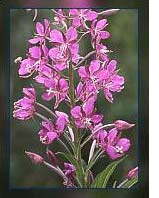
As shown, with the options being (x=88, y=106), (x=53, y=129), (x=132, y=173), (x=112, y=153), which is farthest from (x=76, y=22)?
(x=132, y=173)

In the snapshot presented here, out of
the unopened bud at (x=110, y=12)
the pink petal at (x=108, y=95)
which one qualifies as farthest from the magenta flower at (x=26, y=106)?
the unopened bud at (x=110, y=12)

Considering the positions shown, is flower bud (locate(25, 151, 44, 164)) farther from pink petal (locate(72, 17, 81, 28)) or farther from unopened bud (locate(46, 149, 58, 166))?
pink petal (locate(72, 17, 81, 28))

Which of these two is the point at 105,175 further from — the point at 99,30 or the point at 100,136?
the point at 99,30

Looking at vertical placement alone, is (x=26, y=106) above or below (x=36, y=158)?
above

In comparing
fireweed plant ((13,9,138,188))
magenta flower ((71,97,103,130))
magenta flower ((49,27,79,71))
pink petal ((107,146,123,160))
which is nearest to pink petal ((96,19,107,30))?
fireweed plant ((13,9,138,188))

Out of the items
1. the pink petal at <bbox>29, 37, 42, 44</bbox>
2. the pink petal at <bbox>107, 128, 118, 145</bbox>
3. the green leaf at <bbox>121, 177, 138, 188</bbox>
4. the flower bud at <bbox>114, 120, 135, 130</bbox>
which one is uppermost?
the pink petal at <bbox>29, 37, 42, 44</bbox>

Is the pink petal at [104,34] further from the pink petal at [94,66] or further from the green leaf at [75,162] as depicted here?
the green leaf at [75,162]

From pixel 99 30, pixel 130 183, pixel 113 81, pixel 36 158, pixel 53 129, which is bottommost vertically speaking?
pixel 130 183
